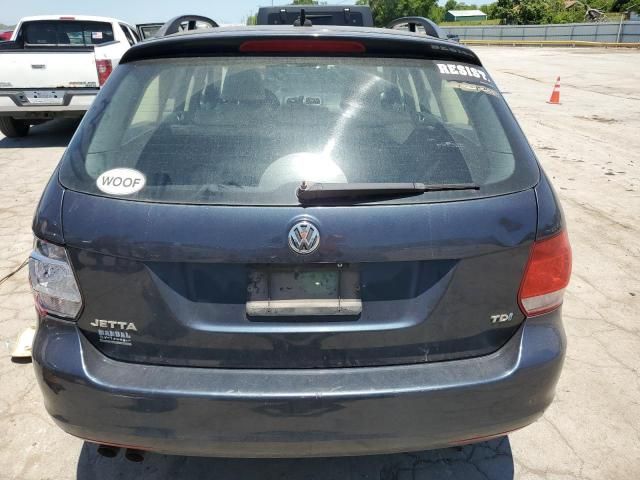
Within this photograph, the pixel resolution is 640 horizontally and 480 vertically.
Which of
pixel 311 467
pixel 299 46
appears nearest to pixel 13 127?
pixel 299 46

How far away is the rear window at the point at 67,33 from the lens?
393 inches

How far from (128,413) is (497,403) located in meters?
1.21

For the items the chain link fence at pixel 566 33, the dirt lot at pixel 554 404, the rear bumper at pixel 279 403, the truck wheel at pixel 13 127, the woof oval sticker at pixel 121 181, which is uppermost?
the woof oval sticker at pixel 121 181

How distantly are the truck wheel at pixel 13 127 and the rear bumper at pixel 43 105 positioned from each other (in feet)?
2.97

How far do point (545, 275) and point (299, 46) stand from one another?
1196mm

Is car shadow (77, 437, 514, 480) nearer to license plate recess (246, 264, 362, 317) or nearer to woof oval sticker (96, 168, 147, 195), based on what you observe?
license plate recess (246, 264, 362, 317)

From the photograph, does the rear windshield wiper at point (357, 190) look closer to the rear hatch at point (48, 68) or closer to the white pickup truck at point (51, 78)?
the white pickup truck at point (51, 78)

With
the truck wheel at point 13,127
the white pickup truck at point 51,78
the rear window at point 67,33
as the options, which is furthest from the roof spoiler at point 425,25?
the rear window at point 67,33

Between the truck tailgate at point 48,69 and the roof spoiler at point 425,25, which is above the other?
the roof spoiler at point 425,25

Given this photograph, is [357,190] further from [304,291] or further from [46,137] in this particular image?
[46,137]

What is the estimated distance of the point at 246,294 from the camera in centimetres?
168

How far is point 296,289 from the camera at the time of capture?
169 centimetres

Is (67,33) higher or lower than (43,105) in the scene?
higher

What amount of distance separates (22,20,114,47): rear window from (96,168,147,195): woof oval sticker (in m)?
9.52
